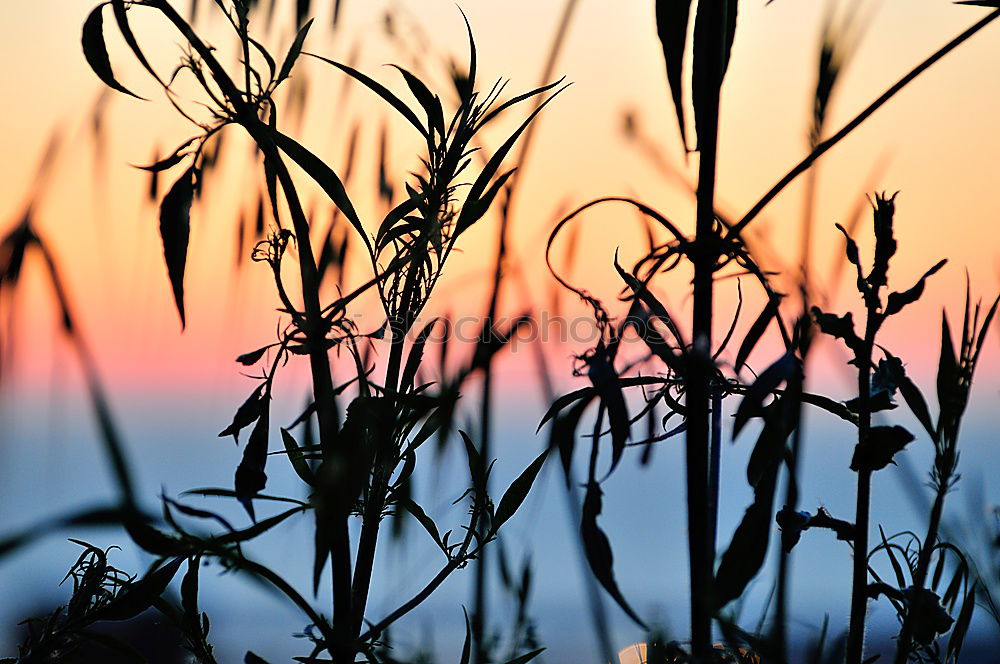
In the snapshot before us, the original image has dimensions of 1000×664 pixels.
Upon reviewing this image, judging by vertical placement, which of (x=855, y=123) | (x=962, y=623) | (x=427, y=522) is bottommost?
(x=962, y=623)

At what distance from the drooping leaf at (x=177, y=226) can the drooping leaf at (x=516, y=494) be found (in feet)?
0.65

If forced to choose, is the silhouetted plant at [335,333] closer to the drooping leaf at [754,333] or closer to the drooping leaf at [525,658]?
the drooping leaf at [525,658]

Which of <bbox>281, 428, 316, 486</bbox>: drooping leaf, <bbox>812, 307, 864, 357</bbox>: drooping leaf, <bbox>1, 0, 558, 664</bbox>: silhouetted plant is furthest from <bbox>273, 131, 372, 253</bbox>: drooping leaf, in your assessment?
<bbox>812, 307, 864, 357</bbox>: drooping leaf

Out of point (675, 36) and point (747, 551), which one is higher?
point (675, 36)

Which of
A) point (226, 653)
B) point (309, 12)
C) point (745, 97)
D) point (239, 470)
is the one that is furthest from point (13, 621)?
point (745, 97)

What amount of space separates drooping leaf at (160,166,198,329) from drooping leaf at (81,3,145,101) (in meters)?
0.04

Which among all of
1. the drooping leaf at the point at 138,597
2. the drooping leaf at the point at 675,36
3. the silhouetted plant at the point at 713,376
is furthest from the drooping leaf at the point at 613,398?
the drooping leaf at the point at 138,597

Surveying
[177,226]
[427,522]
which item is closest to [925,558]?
[427,522]

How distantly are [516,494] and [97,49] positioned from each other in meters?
0.30

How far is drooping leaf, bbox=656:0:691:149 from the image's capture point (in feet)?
1.13

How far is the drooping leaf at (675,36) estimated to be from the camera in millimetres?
343

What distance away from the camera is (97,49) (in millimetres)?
367

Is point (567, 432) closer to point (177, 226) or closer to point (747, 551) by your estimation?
point (747, 551)

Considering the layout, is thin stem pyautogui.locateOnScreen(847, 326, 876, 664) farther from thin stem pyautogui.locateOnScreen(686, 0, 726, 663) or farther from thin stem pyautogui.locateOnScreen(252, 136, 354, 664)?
thin stem pyautogui.locateOnScreen(252, 136, 354, 664)
